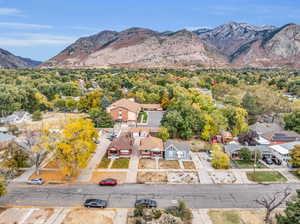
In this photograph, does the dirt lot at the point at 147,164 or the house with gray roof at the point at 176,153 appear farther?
the house with gray roof at the point at 176,153

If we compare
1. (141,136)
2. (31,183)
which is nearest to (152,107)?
(141,136)

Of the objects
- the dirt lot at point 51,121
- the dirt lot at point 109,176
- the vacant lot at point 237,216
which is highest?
the dirt lot at point 51,121

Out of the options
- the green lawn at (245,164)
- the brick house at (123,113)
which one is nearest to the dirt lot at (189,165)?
the green lawn at (245,164)

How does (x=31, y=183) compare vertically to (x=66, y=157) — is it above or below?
below

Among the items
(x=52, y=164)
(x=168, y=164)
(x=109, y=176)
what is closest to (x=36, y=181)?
(x=52, y=164)

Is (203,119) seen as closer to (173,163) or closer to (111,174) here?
(173,163)

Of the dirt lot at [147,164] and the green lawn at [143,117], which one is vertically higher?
the green lawn at [143,117]

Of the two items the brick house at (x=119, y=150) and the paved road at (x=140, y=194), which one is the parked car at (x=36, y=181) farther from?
the brick house at (x=119, y=150)
